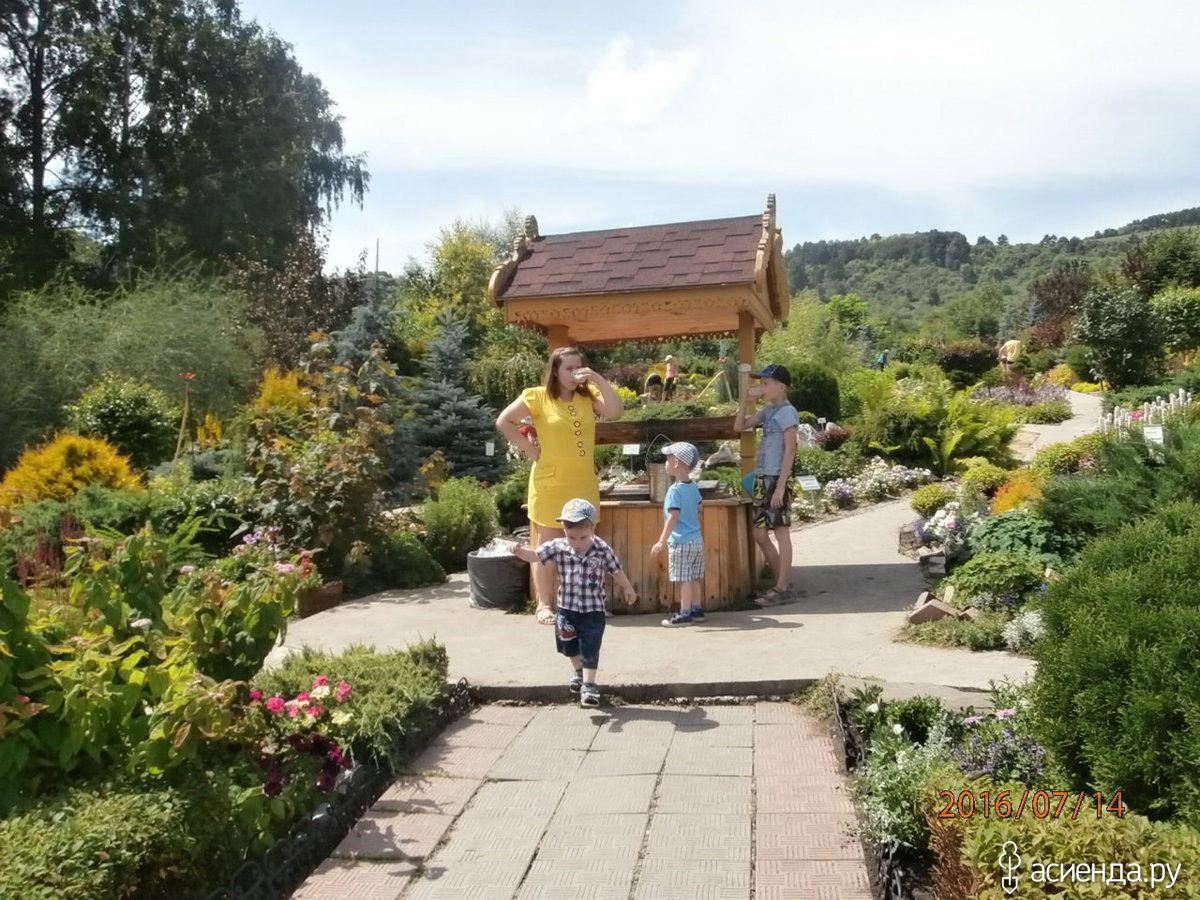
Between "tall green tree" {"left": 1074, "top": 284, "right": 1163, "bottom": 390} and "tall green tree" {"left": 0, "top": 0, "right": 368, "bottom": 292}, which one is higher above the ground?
"tall green tree" {"left": 0, "top": 0, "right": 368, "bottom": 292}

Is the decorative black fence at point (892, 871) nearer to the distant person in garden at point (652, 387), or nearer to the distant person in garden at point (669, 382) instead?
the distant person in garden at point (652, 387)

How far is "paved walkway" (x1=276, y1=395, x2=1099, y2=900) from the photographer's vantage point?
3.36m

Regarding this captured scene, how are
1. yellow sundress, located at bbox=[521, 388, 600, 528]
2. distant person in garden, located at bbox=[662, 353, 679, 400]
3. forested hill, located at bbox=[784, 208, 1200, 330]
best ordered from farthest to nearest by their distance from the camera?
1. forested hill, located at bbox=[784, 208, 1200, 330]
2. distant person in garden, located at bbox=[662, 353, 679, 400]
3. yellow sundress, located at bbox=[521, 388, 600, 528]

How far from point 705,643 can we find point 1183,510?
304 cm

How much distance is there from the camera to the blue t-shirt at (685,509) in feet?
22.2

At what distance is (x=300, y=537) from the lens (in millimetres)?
8633

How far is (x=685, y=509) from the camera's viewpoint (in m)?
6.84

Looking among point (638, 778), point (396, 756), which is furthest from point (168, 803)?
point (638, 778)

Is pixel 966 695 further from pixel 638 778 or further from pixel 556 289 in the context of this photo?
pixel 556 289

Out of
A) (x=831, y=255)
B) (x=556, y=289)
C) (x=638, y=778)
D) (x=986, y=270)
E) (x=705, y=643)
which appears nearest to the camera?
(x=638, y=778)

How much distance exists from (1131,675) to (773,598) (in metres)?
4.54

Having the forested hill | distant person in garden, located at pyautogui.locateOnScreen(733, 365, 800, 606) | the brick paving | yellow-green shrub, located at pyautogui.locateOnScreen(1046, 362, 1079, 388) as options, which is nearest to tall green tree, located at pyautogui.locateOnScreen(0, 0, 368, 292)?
yellow-green shrub, located at pyautogui.locateOnScreen(1046, 362, 1079, 388)

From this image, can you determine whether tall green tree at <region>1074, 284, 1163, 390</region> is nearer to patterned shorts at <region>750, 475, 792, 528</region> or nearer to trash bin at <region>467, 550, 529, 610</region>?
patterned shorts at <region>750, 475, 792, 528</region>
